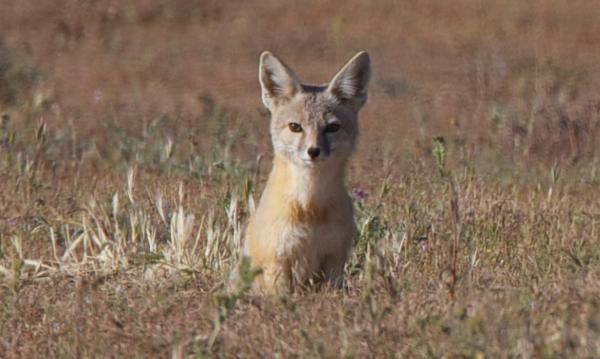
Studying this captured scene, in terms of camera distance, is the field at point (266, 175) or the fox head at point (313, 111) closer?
the field at point (266, 175)

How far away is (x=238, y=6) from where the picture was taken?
2086cm

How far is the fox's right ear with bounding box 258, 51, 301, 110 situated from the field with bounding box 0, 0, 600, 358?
64 centimetres

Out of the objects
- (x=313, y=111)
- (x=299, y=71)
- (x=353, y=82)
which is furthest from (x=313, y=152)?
(x=299, y=71)

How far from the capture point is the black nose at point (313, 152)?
6.31m

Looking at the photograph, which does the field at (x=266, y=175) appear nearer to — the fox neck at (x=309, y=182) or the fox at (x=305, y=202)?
the fox at (x=305, y=202)

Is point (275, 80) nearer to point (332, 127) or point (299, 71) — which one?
point (332, 127)

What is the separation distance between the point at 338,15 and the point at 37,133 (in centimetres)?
1203

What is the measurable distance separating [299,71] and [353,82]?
32.6ft

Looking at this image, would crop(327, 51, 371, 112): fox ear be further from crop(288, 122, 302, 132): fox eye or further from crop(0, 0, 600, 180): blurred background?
crop(0, 0, 600, 180): blurred background

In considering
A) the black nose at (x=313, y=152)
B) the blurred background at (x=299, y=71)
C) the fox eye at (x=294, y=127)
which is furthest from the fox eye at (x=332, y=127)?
the blurred background at (x=299, y=71)

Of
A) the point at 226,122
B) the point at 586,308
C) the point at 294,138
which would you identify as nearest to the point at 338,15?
the point at 226,122

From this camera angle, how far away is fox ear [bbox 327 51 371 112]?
674 centimetres

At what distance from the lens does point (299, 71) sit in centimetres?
1667

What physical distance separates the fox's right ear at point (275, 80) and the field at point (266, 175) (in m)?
0.64
